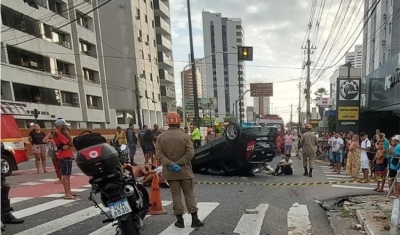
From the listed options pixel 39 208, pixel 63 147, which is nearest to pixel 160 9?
pixel 63 147

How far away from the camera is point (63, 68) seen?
32062 mm

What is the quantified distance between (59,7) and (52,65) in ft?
21.4

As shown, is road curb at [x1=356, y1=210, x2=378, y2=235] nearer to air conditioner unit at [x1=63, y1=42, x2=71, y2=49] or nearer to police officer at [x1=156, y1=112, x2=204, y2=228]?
police officer at [x1=156, y1=112, x2=204, y2=228]

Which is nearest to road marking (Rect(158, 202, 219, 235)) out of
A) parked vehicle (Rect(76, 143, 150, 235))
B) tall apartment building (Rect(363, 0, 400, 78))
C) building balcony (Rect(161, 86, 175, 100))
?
parked vehicle (Rect(76, 143, 150, 235))

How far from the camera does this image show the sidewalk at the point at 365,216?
5.19 meters

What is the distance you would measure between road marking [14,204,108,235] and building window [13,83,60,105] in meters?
22.6

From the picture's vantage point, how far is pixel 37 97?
89.5 feet

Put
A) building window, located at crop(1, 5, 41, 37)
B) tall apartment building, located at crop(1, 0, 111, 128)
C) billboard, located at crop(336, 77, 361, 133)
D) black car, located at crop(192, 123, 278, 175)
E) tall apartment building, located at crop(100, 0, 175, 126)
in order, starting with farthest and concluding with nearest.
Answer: tall apartment building, located at crop(100, 0, 175, 126), tall apartment building, located at crop(1, 0, 111, 128), building window, located at crop(1, 5, 41, 37), billboard, located at crop(336, 77, 361, 133), black car, located at crop(192, 123, 278, 175)

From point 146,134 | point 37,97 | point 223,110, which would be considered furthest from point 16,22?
point 223,110

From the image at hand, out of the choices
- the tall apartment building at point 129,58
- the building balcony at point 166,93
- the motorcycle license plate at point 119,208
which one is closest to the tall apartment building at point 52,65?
the tall apartment building at point 129,58

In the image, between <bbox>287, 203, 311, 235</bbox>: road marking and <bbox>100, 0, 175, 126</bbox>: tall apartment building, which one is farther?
<bbox>100, 0, 175, 126</bbox>: tall apartment building

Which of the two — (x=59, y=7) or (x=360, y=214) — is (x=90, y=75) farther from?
(x=360, y=214)

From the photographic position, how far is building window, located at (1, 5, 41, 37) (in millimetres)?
24562

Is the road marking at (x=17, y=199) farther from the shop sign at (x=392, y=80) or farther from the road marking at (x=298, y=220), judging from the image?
the shop sign at (x=392, y=80)
